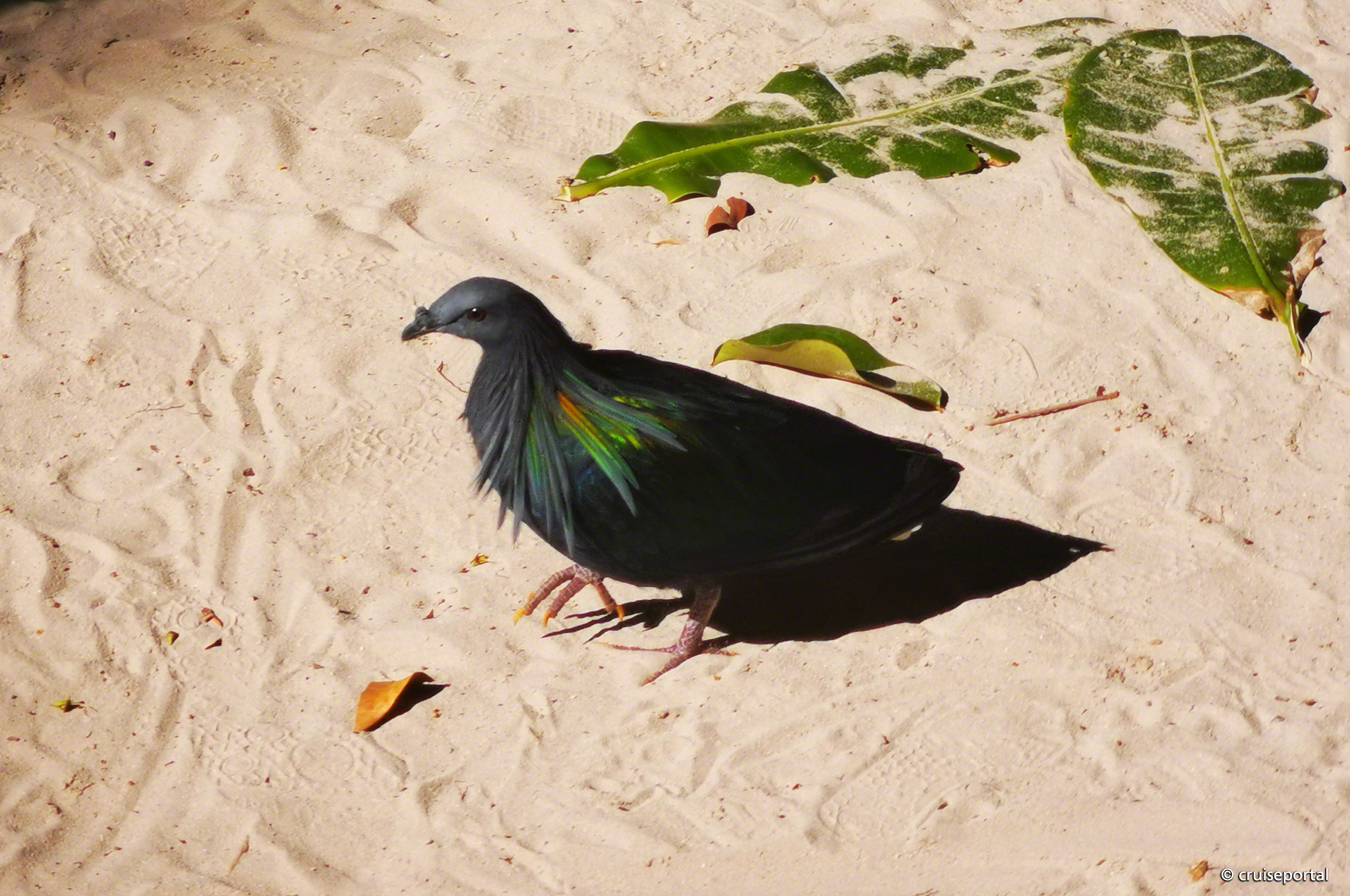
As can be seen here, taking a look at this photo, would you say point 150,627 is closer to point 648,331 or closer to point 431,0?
point 648,331

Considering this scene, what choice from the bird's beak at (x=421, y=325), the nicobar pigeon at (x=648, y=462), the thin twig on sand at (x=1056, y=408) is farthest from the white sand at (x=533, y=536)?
the bird's beak at (x=421, y=325)

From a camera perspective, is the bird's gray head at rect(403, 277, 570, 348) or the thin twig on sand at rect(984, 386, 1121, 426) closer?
A: the bird's gray head at rect(403, 277, 570, 348)

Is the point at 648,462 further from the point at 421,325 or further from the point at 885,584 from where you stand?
the point at 885,584

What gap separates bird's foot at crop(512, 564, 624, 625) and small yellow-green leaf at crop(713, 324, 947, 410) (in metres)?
0.77

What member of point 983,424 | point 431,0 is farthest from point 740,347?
point 431,0

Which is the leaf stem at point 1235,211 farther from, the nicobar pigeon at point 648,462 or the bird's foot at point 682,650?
the bird's foot at point 682,650

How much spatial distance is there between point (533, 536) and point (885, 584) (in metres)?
0.92

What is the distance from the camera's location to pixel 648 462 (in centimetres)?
265

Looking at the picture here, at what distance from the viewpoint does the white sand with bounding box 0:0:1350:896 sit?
261cm

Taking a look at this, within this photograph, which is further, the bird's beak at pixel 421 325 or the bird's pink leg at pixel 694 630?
the bird's pink leg at pixel 694 630

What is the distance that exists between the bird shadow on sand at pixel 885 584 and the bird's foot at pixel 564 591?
0.06 m

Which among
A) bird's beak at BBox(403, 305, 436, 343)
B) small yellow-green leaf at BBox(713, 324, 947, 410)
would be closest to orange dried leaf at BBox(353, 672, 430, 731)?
bird's beak at BBox(403, 305, 436, 343)

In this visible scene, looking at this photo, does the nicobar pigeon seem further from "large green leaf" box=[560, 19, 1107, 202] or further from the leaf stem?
the leaf stem

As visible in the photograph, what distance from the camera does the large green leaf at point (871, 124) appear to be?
12.9ft
